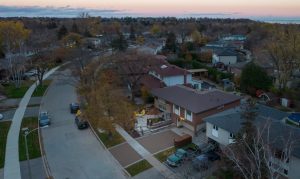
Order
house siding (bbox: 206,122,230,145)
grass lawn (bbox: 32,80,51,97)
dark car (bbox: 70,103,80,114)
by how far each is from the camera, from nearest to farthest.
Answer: house siding (bbox: 206,122,230,145)
dark car (bbox: 70,103,80,114)
grass lawn (bbox: 32,80,51,97)

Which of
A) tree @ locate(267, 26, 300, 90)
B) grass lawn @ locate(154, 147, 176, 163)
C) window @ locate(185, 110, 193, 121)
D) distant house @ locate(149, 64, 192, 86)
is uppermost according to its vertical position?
tree @ locate(267, 26, 300, 90)

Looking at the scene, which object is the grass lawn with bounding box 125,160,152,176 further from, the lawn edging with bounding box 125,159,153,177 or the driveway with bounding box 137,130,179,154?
the driveway with bounding box 137,130,179,154

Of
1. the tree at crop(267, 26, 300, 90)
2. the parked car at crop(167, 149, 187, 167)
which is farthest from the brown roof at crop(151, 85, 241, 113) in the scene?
the tree at crop(267, 26, 300, 90)

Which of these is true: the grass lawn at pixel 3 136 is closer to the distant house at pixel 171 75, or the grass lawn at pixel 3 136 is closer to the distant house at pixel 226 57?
the distant house at pixel 171 75

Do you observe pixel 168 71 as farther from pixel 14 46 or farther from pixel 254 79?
pixel 14 46

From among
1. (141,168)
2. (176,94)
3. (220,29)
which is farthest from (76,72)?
(220,29)

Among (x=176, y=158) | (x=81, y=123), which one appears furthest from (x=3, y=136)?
(x=176, y=158)
